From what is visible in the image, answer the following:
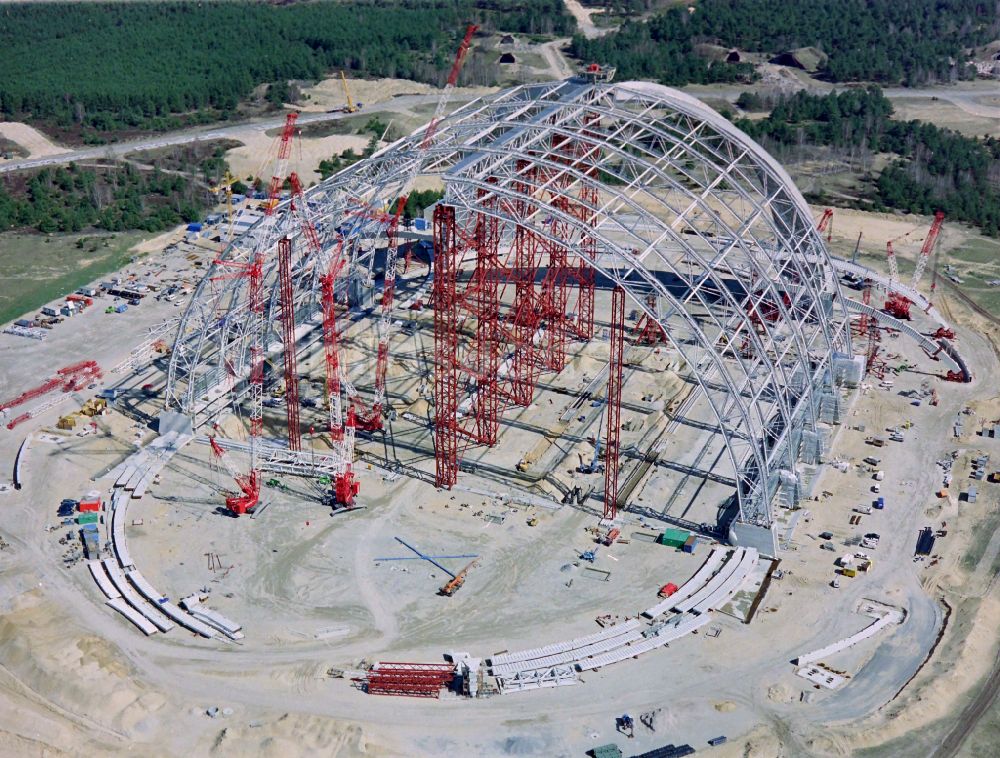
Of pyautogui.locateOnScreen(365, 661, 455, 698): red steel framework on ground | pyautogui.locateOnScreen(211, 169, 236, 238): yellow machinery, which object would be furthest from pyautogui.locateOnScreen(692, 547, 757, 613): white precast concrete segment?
pyautogui.locateOnScreen(211, 169, 236, 238): yellow machinery

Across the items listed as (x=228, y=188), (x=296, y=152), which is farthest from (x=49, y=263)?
(x=296, y=152)

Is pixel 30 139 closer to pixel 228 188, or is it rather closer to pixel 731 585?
pixel 228 188

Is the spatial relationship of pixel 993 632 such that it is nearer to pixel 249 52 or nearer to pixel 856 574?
pixel 856 574

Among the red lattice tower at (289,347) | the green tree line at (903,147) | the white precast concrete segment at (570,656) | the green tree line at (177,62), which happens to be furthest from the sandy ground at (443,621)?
the green tree line at (177,62)

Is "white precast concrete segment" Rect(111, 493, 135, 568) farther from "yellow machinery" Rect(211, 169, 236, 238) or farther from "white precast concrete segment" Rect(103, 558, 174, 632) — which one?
"yellow machinery" Rect(211, 169, 236, 238)

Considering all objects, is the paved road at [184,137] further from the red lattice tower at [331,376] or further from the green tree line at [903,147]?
the red lattice tower at [331,376]

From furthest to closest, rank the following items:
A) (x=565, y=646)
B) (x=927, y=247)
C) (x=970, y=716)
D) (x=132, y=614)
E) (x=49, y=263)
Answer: (x=49, y=263) < (x=927, y=247) < (x=132, y=614) < (x=565, y=646) < (x=970, y=716)

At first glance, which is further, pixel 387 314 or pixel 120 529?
pixel 387 314
